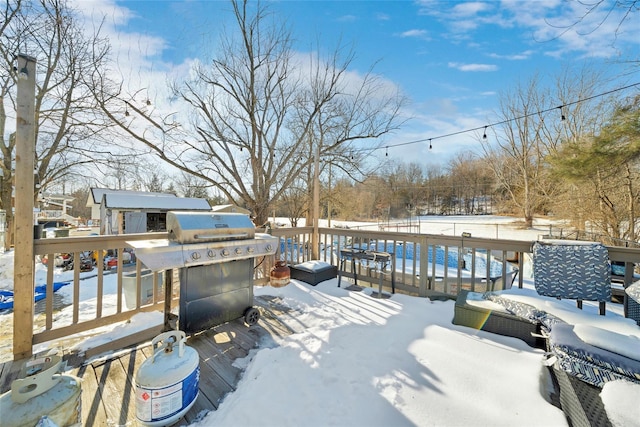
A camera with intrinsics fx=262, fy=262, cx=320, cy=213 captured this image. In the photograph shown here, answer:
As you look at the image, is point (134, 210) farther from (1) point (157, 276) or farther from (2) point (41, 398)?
(2) point (41, 398)

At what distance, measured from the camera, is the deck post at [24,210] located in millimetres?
1923

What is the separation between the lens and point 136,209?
1267 cm

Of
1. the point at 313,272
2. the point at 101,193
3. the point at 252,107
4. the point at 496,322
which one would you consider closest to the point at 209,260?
the point at 313,272

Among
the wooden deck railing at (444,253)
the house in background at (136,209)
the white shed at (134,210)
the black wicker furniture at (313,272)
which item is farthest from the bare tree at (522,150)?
the white shed at (134,210)

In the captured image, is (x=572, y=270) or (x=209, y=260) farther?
(x=572, y=270)

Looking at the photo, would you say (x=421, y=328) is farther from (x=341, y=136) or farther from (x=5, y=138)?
(x=5, y=138)

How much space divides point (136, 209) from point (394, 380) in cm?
1448

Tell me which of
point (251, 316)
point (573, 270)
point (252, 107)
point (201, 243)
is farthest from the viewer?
point (252, 107)

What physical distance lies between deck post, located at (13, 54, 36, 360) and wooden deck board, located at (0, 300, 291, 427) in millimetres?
234

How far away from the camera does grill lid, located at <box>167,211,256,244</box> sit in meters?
2.12

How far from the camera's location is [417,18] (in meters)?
4.76

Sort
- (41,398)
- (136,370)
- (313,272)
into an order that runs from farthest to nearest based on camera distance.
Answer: (313,272), (136,370), (41,398)

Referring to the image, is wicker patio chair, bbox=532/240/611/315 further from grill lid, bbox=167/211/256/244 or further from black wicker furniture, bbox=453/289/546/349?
grill lid, bbox=167/211/256/244

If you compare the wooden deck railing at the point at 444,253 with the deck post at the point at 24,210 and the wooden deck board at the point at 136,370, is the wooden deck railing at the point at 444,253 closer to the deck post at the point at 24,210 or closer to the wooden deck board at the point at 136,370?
the wooden deck board at the point at 136,370
